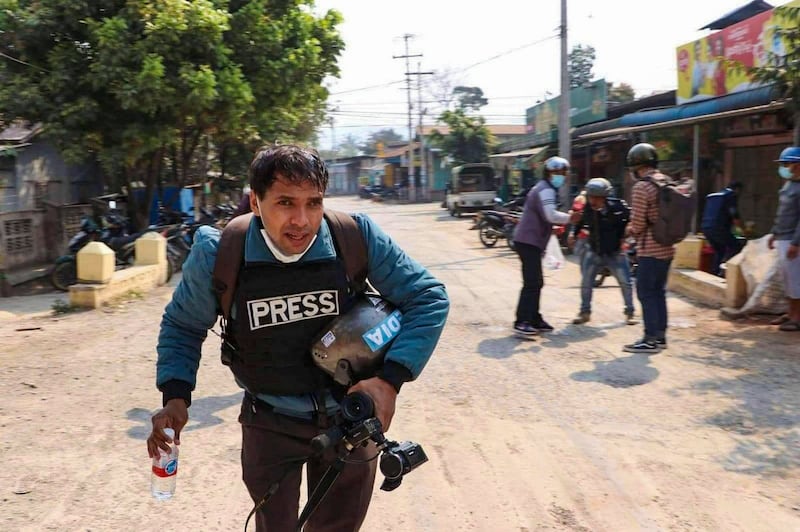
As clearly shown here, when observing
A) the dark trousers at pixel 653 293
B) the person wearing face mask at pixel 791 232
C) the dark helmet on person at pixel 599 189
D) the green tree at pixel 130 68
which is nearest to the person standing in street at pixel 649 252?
the dark trousers at pixel 653 293

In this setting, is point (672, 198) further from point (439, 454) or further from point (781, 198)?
point (439, 454)

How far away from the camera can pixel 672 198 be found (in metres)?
5.88

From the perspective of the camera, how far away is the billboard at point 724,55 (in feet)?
38.4

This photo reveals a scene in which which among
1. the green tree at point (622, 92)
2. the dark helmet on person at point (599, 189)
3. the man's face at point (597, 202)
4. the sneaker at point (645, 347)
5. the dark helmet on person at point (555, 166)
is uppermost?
the green tree at point (622, 92)

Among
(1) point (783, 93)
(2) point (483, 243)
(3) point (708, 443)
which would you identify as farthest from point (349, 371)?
(2) point (483, 243)

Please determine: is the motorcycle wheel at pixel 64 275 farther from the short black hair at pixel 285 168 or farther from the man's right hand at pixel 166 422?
the short black hair at pixel 285 168

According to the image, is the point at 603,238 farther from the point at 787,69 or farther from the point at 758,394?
the point at 758,394

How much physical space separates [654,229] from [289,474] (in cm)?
468

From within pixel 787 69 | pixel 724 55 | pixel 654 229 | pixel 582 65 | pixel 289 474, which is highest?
pixel 582 65

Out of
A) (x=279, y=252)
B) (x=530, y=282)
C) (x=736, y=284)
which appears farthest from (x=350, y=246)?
(x=736, y=284)

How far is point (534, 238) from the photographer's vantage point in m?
6.77

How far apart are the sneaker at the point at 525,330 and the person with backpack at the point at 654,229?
948mm

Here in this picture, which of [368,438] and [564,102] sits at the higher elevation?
[564,102]

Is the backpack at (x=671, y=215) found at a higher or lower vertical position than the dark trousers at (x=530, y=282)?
higher
